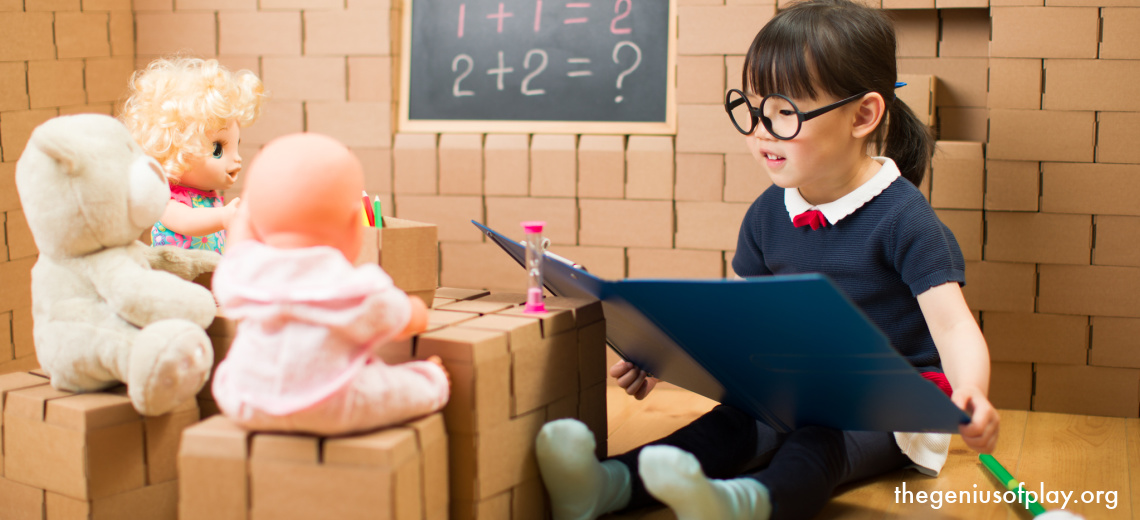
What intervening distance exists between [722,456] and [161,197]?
95cm

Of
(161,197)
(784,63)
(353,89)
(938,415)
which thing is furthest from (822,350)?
(353,89)

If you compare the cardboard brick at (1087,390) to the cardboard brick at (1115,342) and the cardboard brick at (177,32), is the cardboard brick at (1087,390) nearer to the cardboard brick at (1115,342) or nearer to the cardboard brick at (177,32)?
the cardboard brick at (1115,342)

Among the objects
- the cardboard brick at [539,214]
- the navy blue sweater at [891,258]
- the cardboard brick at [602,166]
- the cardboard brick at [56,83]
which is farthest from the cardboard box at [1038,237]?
the cardboard brick at [56,83]

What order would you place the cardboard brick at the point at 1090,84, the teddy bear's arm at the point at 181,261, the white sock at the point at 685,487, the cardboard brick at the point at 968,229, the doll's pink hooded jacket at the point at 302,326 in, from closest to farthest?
1. the doll's pink hooded jacket at the point at 302,326
2. the white sock at the point at 685,487
3. the teddy bear's arm at the point at 181,261
4. the cardboard brick at the point at 1090,84
5. the cardboard brick at the point at 968,229

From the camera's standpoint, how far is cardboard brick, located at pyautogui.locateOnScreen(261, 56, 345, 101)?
6.97ft

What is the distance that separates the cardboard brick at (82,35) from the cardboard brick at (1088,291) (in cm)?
221

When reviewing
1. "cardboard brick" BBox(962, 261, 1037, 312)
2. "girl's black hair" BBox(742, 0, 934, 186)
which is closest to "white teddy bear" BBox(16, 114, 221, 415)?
"girl's black hair" BBox(742, 0, 934, 186)

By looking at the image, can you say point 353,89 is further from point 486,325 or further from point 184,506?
point 184,506

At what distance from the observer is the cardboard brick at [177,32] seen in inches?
85.1

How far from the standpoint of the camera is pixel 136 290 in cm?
117

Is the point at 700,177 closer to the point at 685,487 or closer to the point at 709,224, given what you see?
the point at 709,224

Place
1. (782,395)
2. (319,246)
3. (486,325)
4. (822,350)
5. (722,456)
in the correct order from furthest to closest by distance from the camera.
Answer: (722,456), (782,395), (486,325), (822,350), (319,246)

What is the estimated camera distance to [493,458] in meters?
1.14

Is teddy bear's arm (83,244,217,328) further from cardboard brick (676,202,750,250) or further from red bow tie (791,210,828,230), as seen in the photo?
cardboard brick (676,202,750,250)
